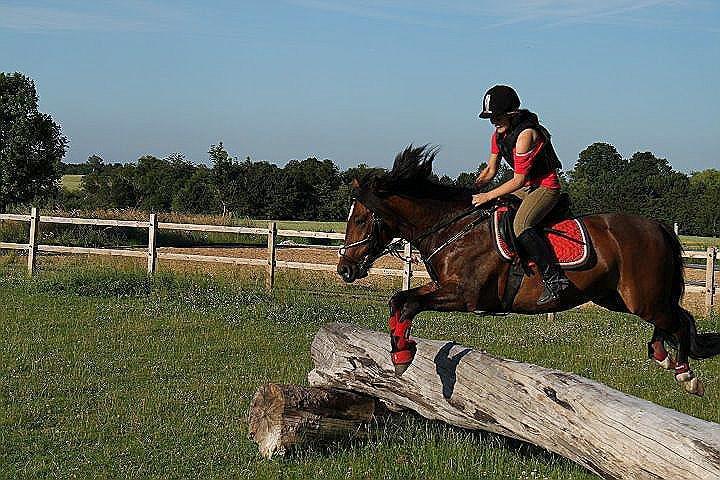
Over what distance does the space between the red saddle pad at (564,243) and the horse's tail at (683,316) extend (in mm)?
975

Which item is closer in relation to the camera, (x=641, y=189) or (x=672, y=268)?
(x=672, y=268)

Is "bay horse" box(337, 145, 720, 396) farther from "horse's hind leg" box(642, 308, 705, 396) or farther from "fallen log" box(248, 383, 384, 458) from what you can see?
"fallen log" box(248, 383, 384, 458)

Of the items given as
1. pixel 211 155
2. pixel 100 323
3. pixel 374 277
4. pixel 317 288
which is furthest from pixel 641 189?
pixel 100 323

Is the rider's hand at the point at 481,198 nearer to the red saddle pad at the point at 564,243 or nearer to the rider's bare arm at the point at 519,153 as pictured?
the rider's bare arm at the point at 519,153

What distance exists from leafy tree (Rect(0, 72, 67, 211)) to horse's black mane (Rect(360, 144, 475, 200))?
112 feet

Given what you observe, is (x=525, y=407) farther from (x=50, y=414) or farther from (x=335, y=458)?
(x=50, y=414)

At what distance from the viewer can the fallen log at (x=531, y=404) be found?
494 cm

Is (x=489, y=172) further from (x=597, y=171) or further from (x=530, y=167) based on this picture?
(x=597, y=171)

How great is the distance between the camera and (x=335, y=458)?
700cm

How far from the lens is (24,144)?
127 feet

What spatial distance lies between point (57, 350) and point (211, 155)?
1908 inches

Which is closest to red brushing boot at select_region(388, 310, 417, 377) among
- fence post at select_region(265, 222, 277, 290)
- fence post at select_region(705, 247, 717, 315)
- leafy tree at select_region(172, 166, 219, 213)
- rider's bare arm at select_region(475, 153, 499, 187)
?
rider's bare arm at select_region(475, 153, 499, 187)

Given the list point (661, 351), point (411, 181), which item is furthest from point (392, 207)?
point (661, 351)

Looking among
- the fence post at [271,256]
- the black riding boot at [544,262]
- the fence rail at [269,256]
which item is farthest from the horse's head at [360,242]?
the fence post at [271,256]
